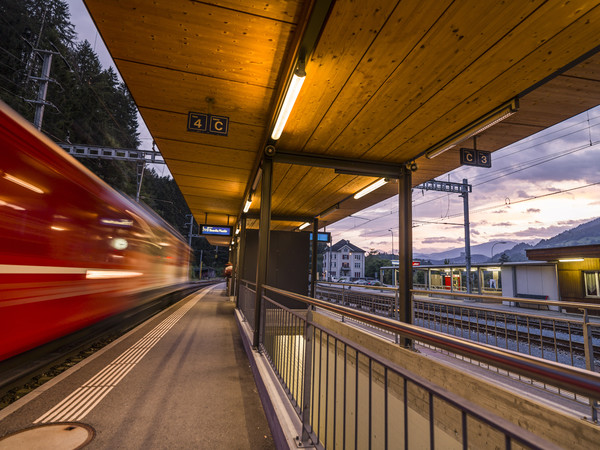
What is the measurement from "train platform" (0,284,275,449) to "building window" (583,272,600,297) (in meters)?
17.2

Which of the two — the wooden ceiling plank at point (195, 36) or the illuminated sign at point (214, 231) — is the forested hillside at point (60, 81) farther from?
the wooden ceiling plank at point (195, 36)

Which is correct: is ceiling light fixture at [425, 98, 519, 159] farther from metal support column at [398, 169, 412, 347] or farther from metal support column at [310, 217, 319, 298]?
metal support column at [310, 217, 319, 298]

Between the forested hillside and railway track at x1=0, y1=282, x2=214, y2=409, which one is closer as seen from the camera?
railway track at x1=0, y1=282, x2=214, y2=409

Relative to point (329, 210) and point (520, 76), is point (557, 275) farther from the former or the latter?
point (520, 76)

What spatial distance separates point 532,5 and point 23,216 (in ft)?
17.4

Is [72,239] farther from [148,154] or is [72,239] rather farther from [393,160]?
[148,154]

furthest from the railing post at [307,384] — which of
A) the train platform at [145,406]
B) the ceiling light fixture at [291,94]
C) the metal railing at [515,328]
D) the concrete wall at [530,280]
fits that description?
the concrete wall at [530,280]

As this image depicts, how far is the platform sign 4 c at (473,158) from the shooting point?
A: 5.43 m

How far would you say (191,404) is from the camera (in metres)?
3.41

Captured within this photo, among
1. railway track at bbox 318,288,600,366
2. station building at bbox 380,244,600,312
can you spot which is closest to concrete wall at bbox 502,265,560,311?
station building at bbox 380,244,600,312

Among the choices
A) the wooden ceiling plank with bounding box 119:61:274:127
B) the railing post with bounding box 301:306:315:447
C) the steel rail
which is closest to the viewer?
the steel rail

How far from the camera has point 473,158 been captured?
548cm

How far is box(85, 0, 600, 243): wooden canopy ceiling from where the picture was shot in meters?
2.72

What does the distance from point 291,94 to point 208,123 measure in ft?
5.31
